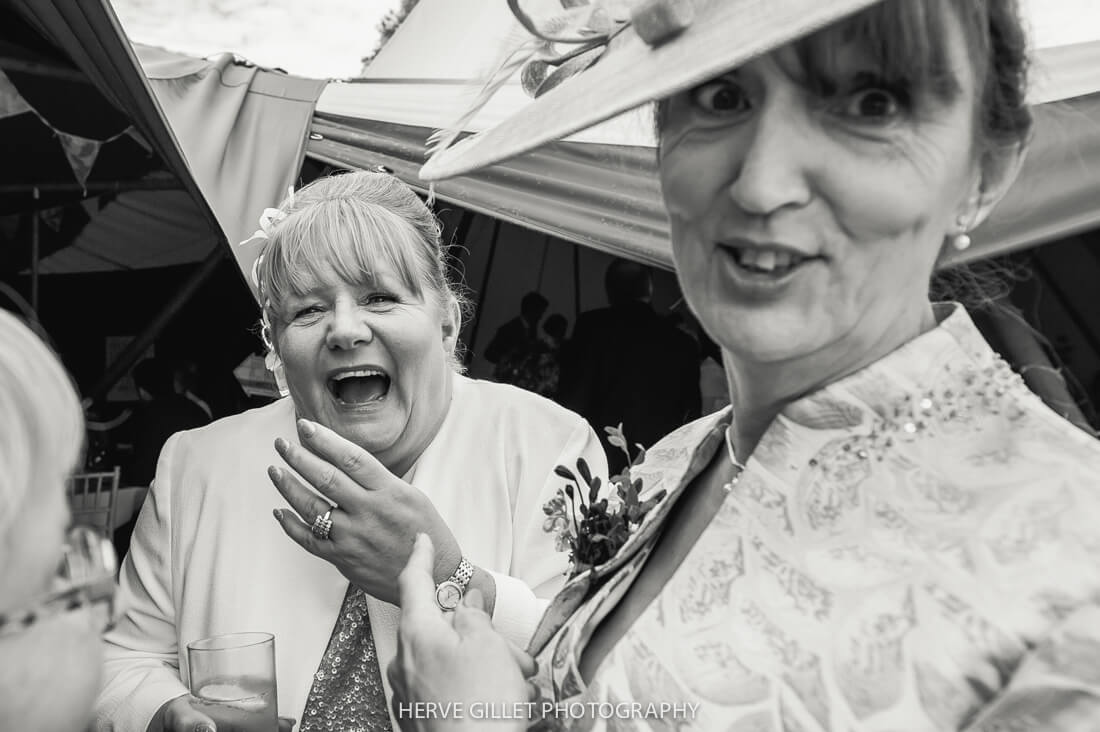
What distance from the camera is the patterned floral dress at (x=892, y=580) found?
0.81 m

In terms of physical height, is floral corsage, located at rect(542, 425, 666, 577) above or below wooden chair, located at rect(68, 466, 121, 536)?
below

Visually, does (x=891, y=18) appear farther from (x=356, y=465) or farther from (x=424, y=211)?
(x=424, y=211)

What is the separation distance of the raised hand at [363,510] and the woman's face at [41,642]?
97 cm

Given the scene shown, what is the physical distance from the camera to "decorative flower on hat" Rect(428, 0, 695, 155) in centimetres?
115

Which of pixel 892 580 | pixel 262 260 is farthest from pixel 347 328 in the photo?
pixel 892 580

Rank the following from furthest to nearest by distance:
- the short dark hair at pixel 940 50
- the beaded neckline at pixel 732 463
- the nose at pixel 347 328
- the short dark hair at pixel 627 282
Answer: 1. the short dark hair at pixel 627 282
2. the nose at pixel 347 328
3. the beaded neckline at pixel 732 463
4. the short dark hair at pixel 940 50

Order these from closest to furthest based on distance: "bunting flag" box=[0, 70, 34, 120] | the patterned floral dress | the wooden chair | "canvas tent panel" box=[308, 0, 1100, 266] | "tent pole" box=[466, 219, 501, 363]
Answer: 1. the patterned floral dress
2. "canvas tent panel" box=[308, 0, 1100, 266]
3. "bunting flag" box=[0, 70, 34, 120]
4. the wooden chair
5. "tent pole" box=[466, 219, 501, 363]

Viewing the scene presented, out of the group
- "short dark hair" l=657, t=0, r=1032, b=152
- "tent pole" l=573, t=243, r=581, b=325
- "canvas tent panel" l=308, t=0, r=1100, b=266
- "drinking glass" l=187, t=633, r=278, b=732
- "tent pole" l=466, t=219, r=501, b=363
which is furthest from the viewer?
"tent pole" l=573, t=243, r=581, b=325

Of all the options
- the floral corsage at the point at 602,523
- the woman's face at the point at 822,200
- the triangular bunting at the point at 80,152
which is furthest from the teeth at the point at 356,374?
the triangular bunting at the point at 80,152

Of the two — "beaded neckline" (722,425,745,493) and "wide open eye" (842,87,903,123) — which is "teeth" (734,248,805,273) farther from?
"beaded neckline" (722,425,745,493)

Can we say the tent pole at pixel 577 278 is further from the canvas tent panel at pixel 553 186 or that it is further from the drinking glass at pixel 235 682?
the drinking glass at pixel 235 682

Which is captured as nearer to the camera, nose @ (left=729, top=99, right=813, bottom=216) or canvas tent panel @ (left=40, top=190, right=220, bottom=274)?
nose @ (left=729, top=99, right=813, bottom=216)

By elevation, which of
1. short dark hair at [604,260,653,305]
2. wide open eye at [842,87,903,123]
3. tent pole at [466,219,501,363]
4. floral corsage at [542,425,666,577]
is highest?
tent pole at [466,219,501,363]

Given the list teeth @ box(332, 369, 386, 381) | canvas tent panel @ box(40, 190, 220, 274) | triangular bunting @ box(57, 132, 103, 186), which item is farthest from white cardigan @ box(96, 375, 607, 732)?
canvas tent panel @ box(40, 190, 220, 274)
